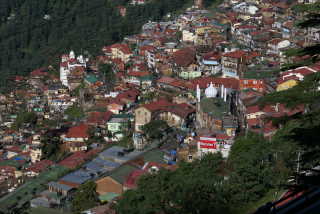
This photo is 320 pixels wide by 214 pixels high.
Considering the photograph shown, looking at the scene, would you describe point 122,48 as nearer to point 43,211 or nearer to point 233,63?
point 233,63

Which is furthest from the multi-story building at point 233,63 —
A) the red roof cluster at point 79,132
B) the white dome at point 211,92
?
the red roof cluster at point 79,132

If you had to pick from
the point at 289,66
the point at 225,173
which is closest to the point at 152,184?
the point at 225,173

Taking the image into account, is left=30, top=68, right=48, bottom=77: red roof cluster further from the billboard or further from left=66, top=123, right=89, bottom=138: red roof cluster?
the billboard

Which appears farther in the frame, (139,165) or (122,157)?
(122,157)

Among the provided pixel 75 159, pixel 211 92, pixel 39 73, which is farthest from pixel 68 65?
pixel 211 92

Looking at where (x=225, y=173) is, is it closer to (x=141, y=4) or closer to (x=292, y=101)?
(x=292, y=101)

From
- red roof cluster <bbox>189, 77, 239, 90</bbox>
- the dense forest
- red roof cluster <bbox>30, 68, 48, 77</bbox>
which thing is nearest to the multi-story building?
red roof cluster <bbox>189, 77, 239, 90</bbox>

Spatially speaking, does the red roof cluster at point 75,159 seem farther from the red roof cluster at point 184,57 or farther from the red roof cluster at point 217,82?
the red roof cluster at point 184,57
